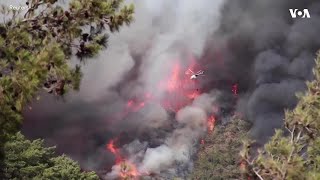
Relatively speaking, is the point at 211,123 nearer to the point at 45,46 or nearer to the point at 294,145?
the point at 294,145

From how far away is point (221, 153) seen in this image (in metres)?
127

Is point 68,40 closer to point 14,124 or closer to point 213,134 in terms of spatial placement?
point 14,124

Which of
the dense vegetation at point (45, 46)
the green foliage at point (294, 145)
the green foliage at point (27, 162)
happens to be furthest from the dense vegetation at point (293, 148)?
the green foliage at point (27, 162)

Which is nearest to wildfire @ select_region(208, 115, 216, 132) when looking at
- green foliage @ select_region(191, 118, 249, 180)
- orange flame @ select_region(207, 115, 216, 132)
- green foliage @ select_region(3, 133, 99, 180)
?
orange flame @ select_region(207, 115, 216, 132)

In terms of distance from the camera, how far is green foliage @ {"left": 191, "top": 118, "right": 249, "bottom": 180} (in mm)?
112500

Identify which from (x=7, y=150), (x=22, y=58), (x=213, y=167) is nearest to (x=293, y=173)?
(x=22, y=58)

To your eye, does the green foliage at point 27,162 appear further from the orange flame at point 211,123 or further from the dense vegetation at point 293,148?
the orange flame at point 211,123

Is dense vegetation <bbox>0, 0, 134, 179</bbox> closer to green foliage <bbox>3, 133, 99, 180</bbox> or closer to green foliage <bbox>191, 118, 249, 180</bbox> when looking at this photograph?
green foliage <bbox>3, 133, 99, 180</bbox>

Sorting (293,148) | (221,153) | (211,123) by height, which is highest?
(211,123)

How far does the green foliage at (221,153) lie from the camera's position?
112m

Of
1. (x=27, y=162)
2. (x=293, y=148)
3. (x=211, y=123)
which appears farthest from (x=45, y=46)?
(x=211, y=123)

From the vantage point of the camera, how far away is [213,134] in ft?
539

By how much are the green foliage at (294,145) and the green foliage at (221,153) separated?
72523mm

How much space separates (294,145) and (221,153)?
11947 centimetres
